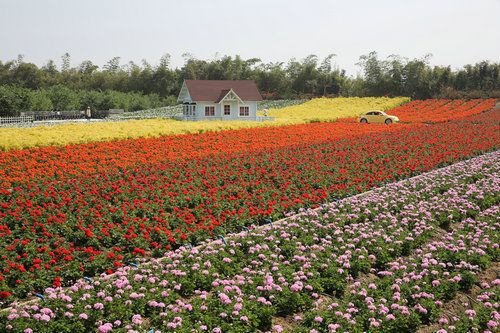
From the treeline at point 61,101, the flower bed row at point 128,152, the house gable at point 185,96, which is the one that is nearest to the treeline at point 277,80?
the treeline at point 61,101

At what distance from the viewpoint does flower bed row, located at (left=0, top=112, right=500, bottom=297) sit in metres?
8.00

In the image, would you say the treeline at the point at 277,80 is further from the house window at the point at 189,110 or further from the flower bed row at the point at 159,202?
the flower bed row at the point at 159,202

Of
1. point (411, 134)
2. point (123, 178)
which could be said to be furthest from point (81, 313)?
point (411, 134)

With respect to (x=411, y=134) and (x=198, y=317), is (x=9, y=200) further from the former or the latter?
(x=411, y=134)

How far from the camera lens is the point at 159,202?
1174 centimetres

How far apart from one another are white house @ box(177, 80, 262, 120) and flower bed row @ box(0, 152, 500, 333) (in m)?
35.7

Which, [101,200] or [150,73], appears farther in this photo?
[150,73]

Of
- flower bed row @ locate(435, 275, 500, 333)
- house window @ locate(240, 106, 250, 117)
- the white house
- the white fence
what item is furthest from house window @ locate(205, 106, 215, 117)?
flower bed row @ locate(435, 275, 500, 333)

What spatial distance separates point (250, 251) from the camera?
8.35m

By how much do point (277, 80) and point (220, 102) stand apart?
1565 inches

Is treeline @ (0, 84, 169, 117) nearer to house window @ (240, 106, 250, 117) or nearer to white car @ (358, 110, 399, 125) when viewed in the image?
house window @ (240, 106, 250, 117)

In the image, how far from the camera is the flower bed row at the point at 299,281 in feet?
19.8

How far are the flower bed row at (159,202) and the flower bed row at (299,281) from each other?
0.85m

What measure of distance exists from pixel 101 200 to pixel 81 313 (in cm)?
604
